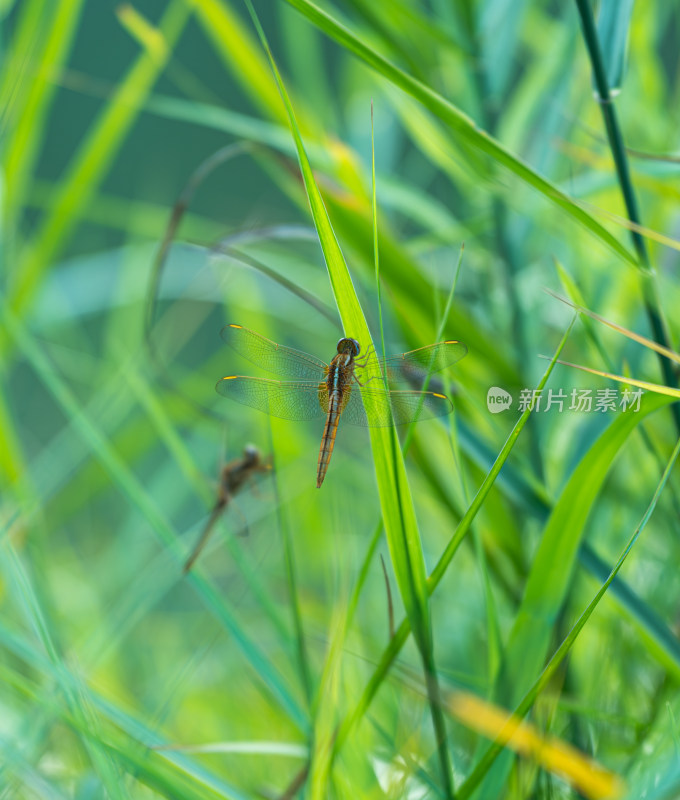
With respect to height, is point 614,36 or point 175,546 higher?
point 614,36

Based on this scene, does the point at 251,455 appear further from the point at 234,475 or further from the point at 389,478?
the point at 389,478

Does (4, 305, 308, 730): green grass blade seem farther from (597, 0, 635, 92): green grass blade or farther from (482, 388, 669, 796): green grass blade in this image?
(597, 0, 635, 92): green grass blade

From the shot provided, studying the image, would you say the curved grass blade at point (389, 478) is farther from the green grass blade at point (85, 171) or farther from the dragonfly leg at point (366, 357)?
the green grass blade at point (85, 171)

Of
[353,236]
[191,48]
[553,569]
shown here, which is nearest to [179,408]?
[353,236]

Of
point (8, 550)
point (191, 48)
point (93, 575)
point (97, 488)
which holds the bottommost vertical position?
point (93, 575)

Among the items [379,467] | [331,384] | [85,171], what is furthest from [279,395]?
[85,171]

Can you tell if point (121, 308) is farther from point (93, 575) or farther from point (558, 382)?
point (558, 382)

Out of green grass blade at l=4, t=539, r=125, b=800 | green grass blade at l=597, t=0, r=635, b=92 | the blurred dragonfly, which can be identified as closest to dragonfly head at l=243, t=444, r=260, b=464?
the blurred dragonfly
